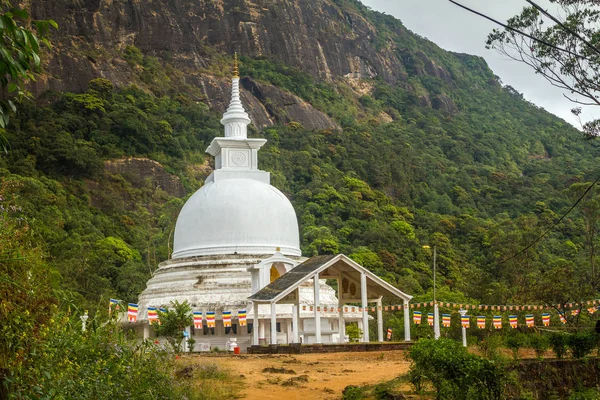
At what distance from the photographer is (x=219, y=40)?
11562 cm

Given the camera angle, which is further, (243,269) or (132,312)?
(243,269)


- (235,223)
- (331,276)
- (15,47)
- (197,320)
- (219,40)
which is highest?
(219,40)

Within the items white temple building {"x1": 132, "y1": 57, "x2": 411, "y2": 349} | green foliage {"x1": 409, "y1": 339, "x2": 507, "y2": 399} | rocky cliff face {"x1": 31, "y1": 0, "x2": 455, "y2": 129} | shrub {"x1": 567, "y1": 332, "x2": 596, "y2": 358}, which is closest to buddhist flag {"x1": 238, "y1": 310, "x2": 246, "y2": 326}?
white temple building {"x1": 132, "y1": 57, "x2": 411, "y2": 349}

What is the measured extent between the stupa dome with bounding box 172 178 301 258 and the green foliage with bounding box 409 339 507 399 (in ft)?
75.6

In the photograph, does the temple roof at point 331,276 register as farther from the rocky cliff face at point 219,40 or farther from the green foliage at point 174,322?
the rocky cliff face at point 219,40

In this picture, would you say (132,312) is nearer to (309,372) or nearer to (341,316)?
(341,316)

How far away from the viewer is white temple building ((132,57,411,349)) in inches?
1240

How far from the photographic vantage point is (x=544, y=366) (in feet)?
49.8

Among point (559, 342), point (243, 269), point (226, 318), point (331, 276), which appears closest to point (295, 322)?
point (331, 276)

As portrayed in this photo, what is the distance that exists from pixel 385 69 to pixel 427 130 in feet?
83.7

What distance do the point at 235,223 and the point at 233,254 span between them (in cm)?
149

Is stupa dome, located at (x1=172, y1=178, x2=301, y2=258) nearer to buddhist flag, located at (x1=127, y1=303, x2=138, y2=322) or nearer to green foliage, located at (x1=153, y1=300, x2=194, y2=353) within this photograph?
buddhist flag, located at (x1=127, y1=303, x2=138, y2=322)

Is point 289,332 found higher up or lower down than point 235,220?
lower down

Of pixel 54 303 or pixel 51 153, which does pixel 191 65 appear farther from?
pixel 54 303
